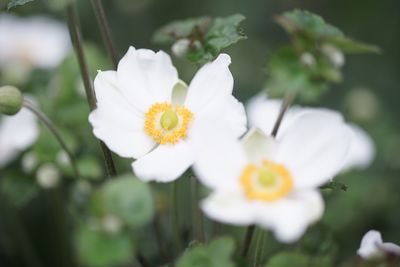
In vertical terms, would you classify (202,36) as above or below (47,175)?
above

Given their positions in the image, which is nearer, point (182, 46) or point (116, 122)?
point (116, 122)

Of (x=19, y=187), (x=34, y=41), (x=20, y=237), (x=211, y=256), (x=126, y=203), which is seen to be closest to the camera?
(x=126, y=203)

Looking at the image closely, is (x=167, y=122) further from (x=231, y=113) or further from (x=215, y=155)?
(x=215, y=155)

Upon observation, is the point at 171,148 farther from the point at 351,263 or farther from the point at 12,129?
the point at 12,129

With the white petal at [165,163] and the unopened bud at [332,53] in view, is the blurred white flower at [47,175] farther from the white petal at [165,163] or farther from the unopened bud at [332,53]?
the unopened bud at [332,53]

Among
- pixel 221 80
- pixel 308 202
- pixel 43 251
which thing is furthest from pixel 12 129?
pixel 308 202

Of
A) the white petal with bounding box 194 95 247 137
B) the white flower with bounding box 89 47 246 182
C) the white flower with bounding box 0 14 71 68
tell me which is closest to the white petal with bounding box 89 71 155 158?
the white flower with bounding box 89 47 246 182

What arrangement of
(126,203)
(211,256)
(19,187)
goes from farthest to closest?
(19,187) < (211,256) < (126,203)

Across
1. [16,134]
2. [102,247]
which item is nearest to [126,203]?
[102,247]
